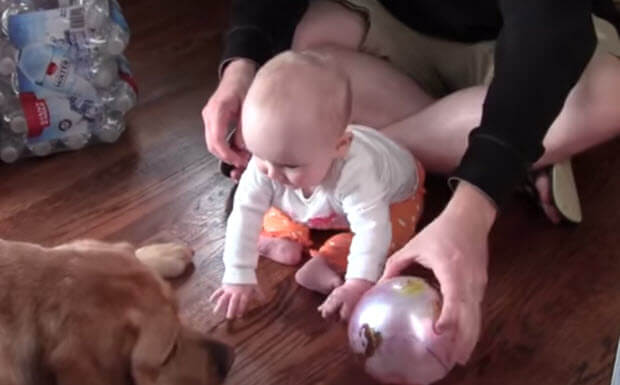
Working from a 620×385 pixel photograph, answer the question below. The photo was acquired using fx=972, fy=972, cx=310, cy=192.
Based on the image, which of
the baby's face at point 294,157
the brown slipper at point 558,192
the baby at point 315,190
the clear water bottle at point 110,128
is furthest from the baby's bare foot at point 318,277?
the clear water bottle at point 110,128

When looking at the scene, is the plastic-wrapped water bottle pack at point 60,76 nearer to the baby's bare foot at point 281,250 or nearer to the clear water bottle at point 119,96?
the clear water bottle at point 119,96

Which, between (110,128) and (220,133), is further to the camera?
(110,128)

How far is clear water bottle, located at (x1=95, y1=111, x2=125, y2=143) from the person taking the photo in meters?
1.97

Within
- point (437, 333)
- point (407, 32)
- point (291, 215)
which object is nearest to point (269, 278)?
point (291, 215)

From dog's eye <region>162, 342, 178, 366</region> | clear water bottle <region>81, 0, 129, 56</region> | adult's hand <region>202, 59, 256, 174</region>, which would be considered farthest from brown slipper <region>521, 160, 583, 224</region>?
clear water bottle <region>81, 0, 129, 56</region>

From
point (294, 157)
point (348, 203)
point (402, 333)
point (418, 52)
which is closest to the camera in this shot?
point (402, 333)

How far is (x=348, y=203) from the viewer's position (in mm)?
1475

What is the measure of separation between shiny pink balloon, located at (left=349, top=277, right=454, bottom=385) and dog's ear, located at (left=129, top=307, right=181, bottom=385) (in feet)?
0.89

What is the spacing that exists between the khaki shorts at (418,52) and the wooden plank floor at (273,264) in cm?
22

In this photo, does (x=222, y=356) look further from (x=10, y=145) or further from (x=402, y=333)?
(x=10, y=145)

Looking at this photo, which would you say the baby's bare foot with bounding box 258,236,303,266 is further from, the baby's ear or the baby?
the baby's ear

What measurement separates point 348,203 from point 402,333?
0.97 ft

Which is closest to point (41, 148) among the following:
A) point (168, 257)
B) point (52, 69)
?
point (52, 69)

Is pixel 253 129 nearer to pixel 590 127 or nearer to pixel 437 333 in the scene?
pixel 437 333
